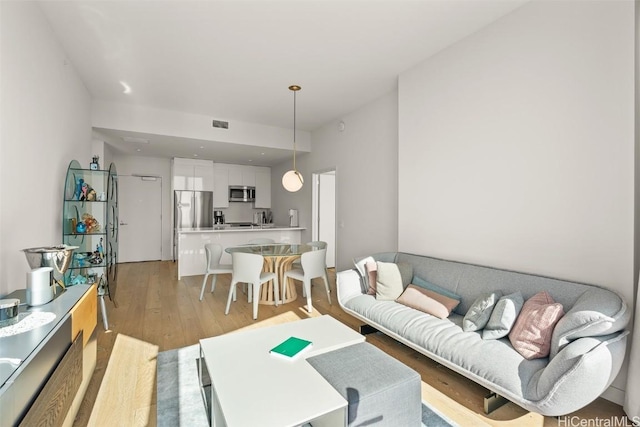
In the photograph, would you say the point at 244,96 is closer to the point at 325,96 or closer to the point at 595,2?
the point at 325,96

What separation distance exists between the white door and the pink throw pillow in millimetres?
6053

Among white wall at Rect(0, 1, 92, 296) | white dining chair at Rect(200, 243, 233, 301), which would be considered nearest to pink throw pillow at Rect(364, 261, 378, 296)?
white dining chair at Rect(200, 243, 233, 301)

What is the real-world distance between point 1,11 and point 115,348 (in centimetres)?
266

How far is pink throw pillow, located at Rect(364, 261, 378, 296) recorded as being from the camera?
3182 millimetres

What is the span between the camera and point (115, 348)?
2742 mm

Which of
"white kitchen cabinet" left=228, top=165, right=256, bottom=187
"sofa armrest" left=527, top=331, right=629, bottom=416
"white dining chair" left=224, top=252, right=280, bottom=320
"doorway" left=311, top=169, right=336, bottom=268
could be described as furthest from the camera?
"white kitchen cabinet" left=228, top=165, right=256, bottom=187

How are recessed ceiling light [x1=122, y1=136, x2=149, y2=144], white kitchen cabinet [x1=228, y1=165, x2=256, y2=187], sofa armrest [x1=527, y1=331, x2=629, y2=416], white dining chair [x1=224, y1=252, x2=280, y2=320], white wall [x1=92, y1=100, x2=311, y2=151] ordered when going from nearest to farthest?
sofa armrest [x1=527, y1=331, x2=629, y2=416], white dining chair [x1=224, y1=252, x2=280, y2=320], white wall [x1=92, y1=100, x2=311, y2=151], recessed ceiling light [x1=122, y1=136, x2=149, y2=144], white kitchen cabinet [x1=228, y1=165, x2=256, y2=187]

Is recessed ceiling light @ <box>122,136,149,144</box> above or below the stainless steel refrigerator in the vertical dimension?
above

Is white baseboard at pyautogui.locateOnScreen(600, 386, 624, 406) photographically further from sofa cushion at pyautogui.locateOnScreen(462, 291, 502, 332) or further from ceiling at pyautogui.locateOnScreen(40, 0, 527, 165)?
ceiling at pyautogui.locateOnScreen(40, 0, 527, 165)

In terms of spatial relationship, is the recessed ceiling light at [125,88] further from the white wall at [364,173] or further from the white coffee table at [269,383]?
the white coffee table at [269,383]

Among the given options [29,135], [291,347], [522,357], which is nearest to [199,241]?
[29,135]

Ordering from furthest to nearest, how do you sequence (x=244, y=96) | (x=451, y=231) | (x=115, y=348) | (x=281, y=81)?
(x=244, y=96) < (x=281, y=81) < (x=451, y=231) < (x=115, y=348)

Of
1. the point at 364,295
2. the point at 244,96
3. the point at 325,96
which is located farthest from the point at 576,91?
the point at 244,96

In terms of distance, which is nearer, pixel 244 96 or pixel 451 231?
pixel 451 231
